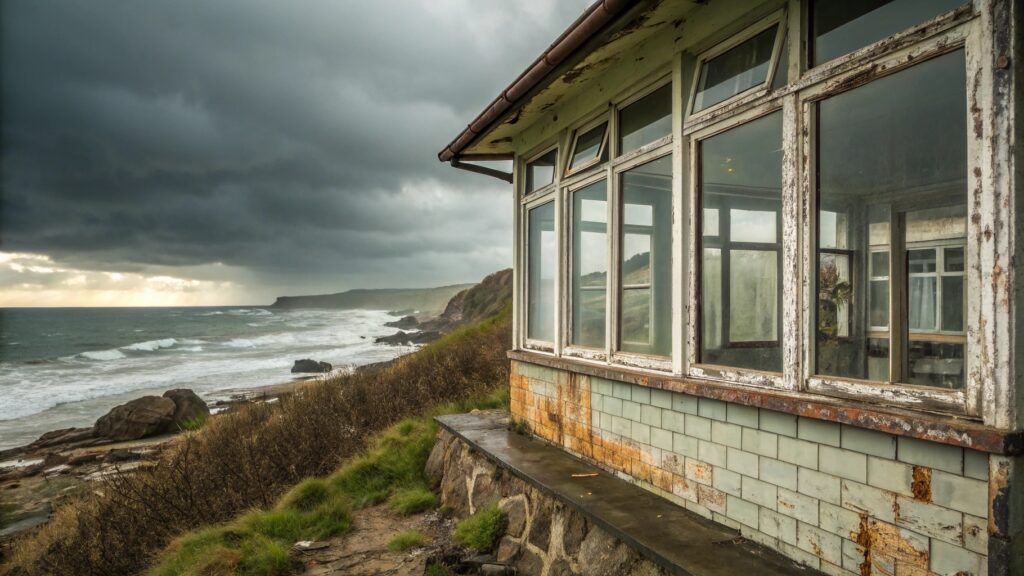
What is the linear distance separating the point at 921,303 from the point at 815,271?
1.68 ft

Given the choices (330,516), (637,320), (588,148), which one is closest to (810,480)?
(637,320)

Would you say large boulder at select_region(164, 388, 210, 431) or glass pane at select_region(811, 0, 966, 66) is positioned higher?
glass pane at select_region(811, 0, 966, 66)

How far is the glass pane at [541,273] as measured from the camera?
18.5ft

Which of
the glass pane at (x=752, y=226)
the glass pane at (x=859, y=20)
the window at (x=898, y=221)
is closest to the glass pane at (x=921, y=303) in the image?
the window at (x=898, y=221)

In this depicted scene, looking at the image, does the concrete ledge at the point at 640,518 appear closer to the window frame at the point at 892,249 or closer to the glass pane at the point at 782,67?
the window frame at the point at 892,249

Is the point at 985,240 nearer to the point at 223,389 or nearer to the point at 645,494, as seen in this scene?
the point at 645,494

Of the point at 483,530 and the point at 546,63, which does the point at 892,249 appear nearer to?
the point at 546,63

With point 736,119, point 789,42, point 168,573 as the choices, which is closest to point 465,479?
point 168,573

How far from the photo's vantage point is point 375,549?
18.2ft

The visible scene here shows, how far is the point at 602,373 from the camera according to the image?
448cm

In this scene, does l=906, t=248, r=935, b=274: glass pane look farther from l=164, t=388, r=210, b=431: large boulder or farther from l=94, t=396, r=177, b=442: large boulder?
l=94, t=396, r=177, b=442: large boulder

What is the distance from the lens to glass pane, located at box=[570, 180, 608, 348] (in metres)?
4.79

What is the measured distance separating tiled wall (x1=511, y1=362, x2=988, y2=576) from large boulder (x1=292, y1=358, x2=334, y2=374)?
78.6ft

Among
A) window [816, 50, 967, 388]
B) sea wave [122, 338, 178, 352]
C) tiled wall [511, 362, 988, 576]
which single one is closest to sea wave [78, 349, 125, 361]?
sea wave [122, 338, 178, 352]
